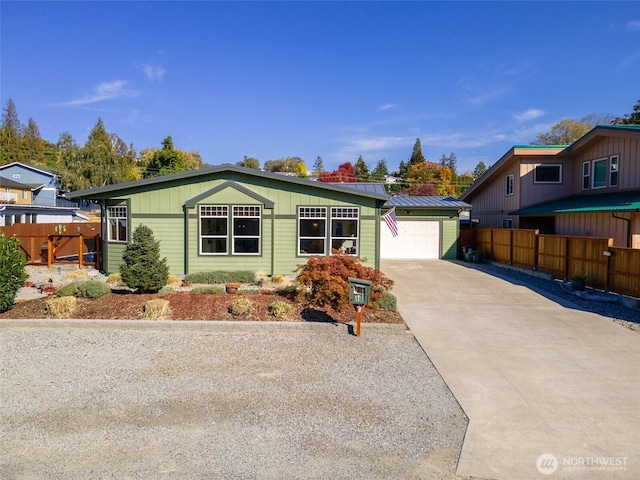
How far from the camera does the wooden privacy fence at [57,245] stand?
643 inches

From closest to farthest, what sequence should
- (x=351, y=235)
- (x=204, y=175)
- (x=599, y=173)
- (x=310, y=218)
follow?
(x=204, y=175)
(x=310, y=218)
(x=351, y=235)
(x=599, y=173)

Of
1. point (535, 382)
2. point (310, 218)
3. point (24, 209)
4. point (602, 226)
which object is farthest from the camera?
point (24, 209)

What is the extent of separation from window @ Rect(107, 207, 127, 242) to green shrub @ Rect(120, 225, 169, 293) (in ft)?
17.4

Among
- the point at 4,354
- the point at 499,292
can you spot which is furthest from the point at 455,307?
the point at 4,354

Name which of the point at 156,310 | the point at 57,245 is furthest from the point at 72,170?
the point at 156,310

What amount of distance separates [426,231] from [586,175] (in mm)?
7695

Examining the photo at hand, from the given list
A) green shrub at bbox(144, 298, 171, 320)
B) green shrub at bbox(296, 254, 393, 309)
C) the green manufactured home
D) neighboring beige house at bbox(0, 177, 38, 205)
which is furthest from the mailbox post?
neighboring beige house at bbox(0, 177, 38, 205)

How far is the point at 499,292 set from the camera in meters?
13.1

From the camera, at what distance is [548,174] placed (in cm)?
2120

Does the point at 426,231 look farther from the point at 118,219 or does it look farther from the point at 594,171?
the point at 118,219

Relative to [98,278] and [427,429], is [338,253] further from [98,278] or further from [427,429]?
[98,278]

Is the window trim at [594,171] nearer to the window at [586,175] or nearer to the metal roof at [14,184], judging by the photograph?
the window at [586,175]

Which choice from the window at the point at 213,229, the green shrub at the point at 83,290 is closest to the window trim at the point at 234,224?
the window at the point at 213,229

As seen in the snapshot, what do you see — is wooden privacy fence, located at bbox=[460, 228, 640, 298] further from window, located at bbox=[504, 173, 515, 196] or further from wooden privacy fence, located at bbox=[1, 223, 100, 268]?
wooden privacy fence, located at bbox=[1, 223, 100, 268]
